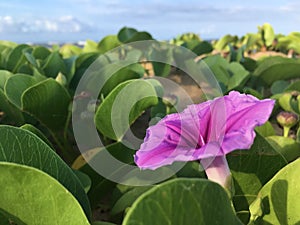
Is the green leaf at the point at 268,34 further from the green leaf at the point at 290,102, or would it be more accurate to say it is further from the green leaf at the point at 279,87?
the green leaf at the point at 290,102

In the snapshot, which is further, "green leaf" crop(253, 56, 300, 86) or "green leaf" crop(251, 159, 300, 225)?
"green leaf" crop(253, 56, 300, 86)

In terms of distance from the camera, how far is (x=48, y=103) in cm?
116

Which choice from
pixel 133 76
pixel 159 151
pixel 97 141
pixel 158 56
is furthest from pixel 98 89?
pixel 159 151

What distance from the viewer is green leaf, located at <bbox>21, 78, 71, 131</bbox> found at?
109cm

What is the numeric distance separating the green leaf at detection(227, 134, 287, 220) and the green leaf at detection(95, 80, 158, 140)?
0.28m

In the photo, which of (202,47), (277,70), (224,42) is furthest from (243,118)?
(224,42)

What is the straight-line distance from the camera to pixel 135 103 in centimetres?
100

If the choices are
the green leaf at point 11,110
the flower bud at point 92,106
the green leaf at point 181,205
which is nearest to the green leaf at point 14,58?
the green leaf at point 11,110

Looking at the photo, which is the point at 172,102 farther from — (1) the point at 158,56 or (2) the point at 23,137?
(1) the point at 158,56

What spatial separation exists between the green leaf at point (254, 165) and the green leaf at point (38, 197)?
292 mm

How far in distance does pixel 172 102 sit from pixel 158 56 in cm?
70

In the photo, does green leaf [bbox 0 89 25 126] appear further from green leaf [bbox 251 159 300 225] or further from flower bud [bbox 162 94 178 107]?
green leaf [bbox 251 159 300 225]

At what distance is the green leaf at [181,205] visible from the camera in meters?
0.42

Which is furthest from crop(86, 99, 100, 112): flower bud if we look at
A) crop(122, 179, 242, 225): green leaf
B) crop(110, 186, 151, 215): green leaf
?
crop(122, 179, 242, 225): green leaf
